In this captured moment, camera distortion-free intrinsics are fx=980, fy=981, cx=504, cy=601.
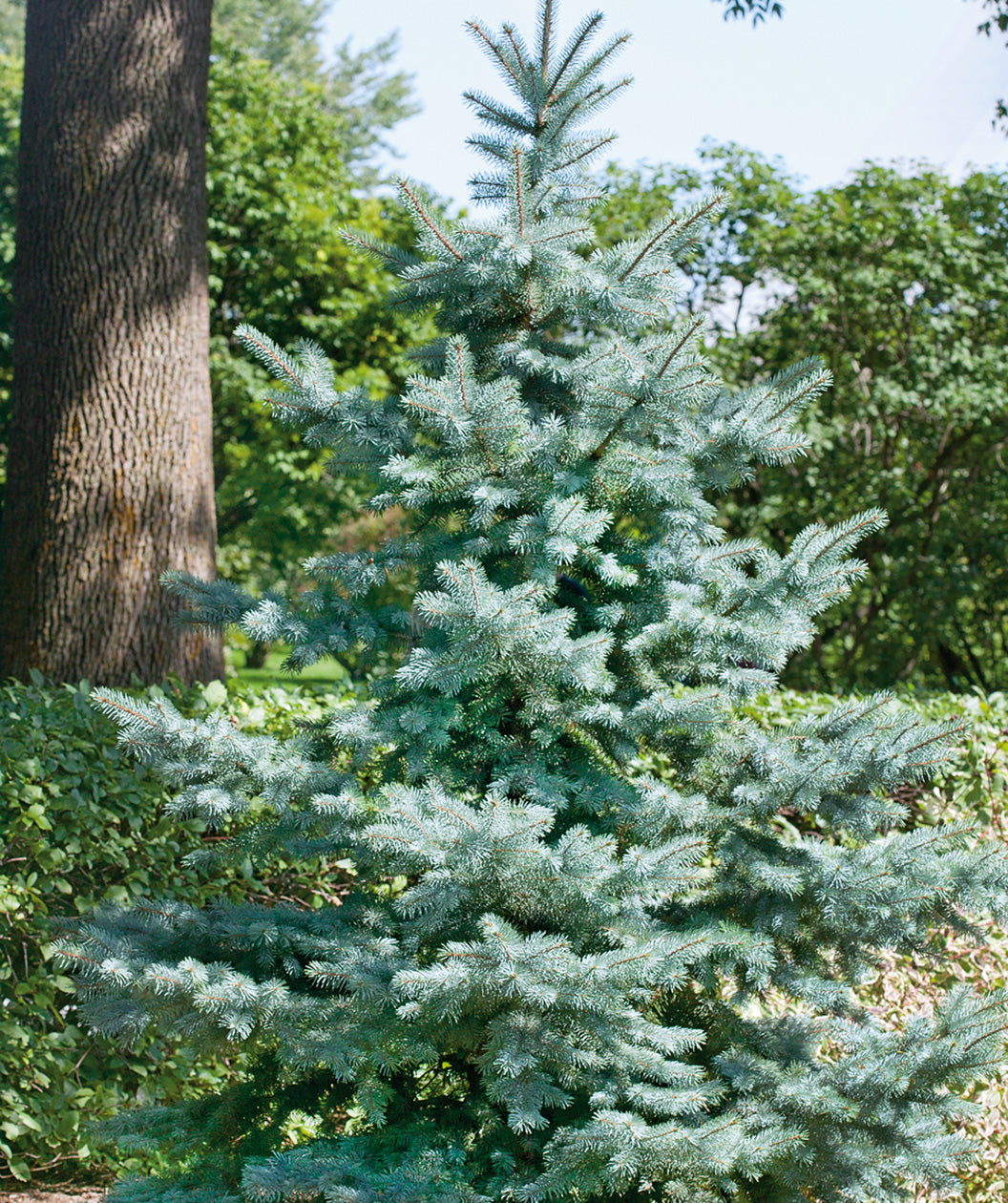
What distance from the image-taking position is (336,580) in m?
2.97

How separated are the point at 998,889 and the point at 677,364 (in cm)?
170

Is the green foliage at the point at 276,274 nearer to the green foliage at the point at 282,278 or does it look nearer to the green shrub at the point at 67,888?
the green foliage at the point at 282,278

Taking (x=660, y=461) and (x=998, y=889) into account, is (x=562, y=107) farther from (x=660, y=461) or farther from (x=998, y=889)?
(x=998, y=889)

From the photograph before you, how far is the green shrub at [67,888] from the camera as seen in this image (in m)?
3.68

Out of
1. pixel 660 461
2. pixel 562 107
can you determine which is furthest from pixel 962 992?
pixel 562 107

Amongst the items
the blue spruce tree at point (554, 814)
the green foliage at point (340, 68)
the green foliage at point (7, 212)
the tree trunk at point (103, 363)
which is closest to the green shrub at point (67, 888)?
the tree trunk at point (103, 363)

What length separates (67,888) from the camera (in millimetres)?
3756

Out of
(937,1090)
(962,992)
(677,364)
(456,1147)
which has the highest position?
(677,364)

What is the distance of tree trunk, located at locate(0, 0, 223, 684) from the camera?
4.88 meters

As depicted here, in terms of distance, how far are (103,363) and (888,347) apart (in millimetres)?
7802

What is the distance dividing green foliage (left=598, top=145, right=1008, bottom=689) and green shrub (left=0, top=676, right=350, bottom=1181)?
Result: 670 centimetres

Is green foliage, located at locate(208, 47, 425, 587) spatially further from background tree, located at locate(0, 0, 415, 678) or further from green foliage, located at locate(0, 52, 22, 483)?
green foliage, located at locate(0, 52, 22, 483)

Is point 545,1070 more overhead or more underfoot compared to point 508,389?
more underfoot

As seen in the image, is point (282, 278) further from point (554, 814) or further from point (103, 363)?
point (554, 814)
